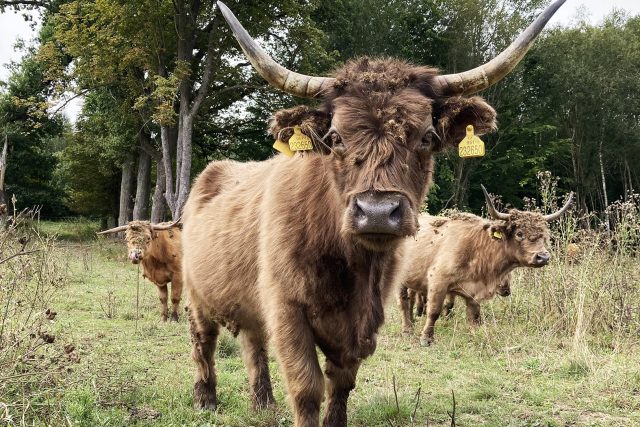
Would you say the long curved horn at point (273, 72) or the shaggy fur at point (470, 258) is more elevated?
the long curved horn at point (273, 72)

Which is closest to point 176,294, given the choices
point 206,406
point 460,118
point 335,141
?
point 206,406

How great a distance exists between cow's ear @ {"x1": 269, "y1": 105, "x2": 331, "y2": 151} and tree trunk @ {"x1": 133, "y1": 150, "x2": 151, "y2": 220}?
2224cm

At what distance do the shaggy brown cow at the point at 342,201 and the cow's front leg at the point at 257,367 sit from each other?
37.7 inches

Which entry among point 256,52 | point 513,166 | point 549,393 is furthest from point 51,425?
point 513,166

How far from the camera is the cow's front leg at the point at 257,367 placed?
4.89 m

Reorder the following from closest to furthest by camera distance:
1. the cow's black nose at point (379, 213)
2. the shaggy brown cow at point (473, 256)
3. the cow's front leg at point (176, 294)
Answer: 1. the cow's black nose at point (379, 213)
2. the shaggy brown cow at point (473, 256)
3. the cow's front leg at point (176, 294)

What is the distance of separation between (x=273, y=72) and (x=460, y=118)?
1.20 meters

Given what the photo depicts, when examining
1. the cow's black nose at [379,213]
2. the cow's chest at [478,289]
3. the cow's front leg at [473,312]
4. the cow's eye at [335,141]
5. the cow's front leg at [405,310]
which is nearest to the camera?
the cow's black nose at [379,213]

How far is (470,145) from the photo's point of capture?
11.3 ft

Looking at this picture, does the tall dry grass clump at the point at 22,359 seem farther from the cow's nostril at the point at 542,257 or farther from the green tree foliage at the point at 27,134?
the green tree foliage at the point at 27,134

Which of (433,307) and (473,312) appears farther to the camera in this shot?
(473,312)

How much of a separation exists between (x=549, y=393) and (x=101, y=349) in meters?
4.94

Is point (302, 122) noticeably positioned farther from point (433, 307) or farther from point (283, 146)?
point (433, 307)

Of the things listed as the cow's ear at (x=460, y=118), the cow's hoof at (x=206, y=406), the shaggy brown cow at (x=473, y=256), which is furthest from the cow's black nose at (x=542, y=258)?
the cow's hoof at (x=206, y=406)
